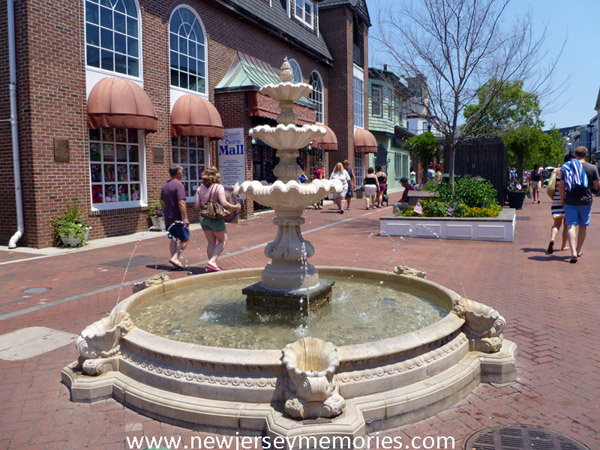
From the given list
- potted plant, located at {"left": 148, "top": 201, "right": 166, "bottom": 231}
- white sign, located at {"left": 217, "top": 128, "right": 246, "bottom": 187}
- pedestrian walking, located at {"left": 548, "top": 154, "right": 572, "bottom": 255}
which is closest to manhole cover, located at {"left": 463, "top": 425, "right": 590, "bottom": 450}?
pedestrian walking, located at {"left": 548, "top": 154, "right": 572, "bottom": 255}

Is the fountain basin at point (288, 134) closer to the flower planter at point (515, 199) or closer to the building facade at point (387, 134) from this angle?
the flower planter at point (515, 199)

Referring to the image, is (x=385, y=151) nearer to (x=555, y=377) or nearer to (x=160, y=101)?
(x=160, y=101)

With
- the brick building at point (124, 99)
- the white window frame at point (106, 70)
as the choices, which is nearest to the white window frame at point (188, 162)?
the brick building at point (124, 99)

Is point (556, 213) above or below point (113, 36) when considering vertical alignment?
below

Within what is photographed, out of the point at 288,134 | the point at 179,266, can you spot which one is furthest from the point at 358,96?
the point at 288,134

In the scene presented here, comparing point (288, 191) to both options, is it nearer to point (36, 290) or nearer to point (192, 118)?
point (36, 290)

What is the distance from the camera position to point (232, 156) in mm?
16516

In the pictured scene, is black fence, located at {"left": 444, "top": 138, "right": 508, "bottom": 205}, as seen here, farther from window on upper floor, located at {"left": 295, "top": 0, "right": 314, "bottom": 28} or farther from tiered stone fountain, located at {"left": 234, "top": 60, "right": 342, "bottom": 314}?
tiered stone fountain, located at {"left": 234, "top": 60, "right": 342, "bottom": 314}

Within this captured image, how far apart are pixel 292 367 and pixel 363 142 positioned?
26.0 m

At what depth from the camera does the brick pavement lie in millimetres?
3416

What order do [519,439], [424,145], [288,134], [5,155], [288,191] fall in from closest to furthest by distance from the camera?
1. [519,439]
2. [288,191]
3. [288,134]
4. [5,155]
5. [424,145]

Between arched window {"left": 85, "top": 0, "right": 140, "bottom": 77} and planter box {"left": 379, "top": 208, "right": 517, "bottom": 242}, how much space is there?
26.1 feet

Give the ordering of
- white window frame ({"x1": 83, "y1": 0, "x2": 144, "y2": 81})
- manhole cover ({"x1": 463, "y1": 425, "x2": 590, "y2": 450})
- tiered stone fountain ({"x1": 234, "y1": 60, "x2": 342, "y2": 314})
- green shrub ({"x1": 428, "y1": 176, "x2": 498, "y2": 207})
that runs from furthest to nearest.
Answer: green shrub ({"x1": 428, "y1": 176, "x2": 498, "y2": 207})
white window frame ({"x1": 83, "y1": 0, "x2": 144, "y2": 81})
tiered stone fountain ({"x1": 234, "y1": 60, "x2": 342, "y2": 314})
manhole cover ({"x1": 463, "y1": 425, "x2": 590, "y2": 450})

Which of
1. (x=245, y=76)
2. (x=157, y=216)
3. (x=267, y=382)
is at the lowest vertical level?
(x=267, y=382)
